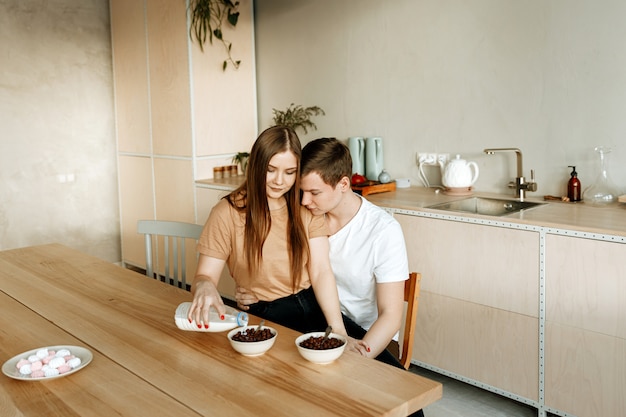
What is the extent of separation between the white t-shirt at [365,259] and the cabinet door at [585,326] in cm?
70

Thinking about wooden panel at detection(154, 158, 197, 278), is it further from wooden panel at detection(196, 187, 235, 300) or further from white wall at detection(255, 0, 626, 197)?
white wall at detection(255, 0, 626, 197)

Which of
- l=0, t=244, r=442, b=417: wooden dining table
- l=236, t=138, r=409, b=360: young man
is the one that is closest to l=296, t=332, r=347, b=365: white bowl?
l=0, t=244, r=442, b=417: wooden dining table

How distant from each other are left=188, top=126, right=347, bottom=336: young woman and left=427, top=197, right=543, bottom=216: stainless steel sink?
1.06m

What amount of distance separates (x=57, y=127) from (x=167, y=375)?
350cm

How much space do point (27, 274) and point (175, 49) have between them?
7.13 ft

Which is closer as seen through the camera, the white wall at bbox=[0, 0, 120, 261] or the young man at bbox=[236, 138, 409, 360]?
the young man at bbox=[236, 138, 409, 360]

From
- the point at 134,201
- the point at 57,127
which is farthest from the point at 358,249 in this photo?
the point at 57,127

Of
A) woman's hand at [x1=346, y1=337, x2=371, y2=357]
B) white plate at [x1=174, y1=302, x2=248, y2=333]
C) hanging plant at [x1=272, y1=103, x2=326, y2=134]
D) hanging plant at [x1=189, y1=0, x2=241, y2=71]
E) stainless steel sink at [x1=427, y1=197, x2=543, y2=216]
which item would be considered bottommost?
woman's hand at [x1=346, y1=337, x2=371, y2=357]

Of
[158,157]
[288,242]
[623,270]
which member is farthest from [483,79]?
[158,157]

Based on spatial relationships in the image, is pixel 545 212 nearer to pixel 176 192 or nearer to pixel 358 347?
pixel 358 347

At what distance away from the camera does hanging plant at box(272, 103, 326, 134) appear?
3.94 m

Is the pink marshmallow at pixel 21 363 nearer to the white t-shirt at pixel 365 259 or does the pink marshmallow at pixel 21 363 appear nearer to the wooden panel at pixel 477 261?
the white t-shirt at pixel 365 259

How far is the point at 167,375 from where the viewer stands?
1373 mm

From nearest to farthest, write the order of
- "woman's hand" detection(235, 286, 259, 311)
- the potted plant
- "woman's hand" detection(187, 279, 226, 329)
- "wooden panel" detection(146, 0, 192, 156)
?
"woman's hand" detection(187, 279, 226, 329) < "woman's hand" detection(235, 286, 259, 311) < "wooden panel" detection(146, 0, 192, 156) < the potted plant
